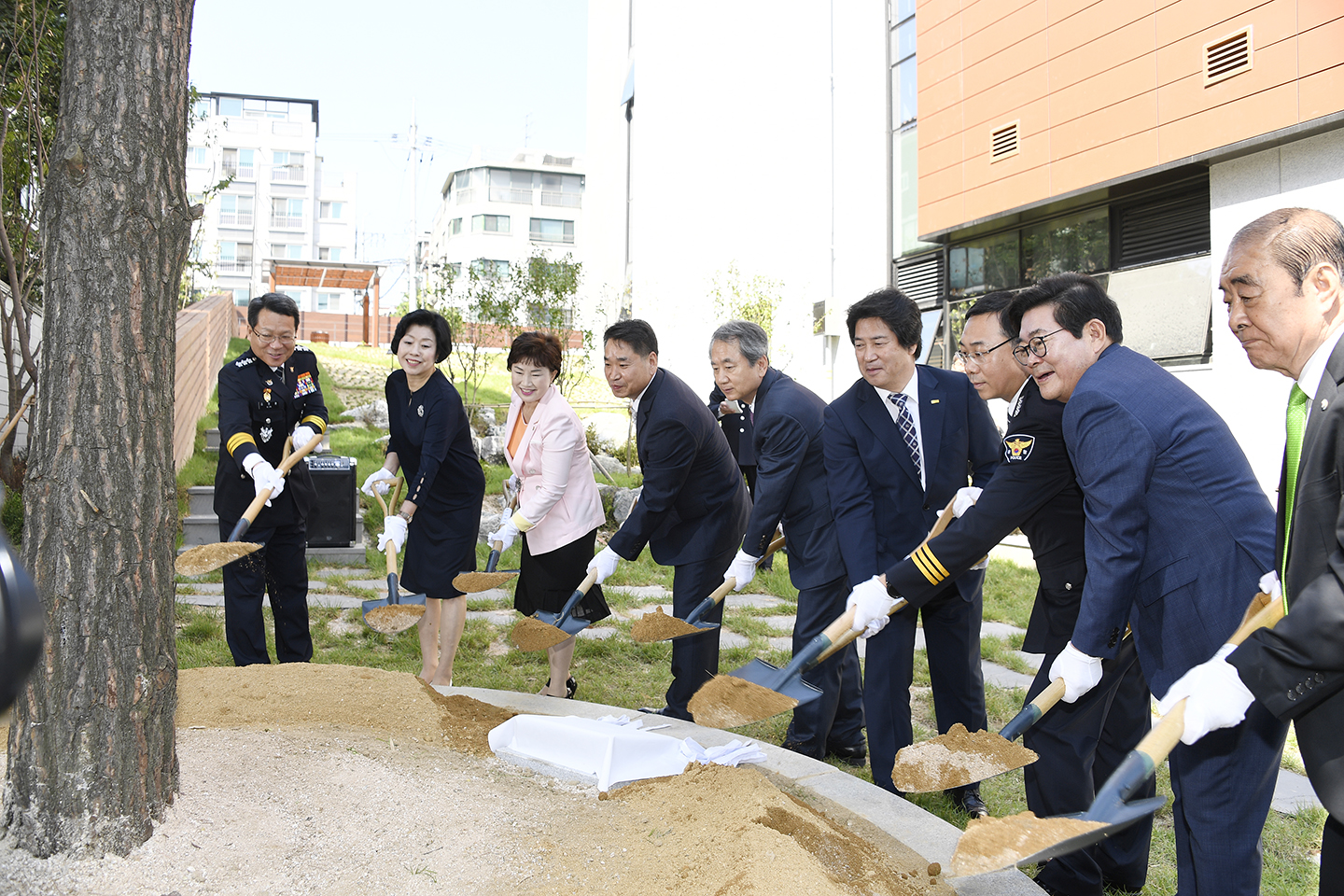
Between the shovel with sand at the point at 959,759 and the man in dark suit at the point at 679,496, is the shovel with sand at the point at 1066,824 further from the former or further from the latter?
the man in dark suit at the point at 679,496

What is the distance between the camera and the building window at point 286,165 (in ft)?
188

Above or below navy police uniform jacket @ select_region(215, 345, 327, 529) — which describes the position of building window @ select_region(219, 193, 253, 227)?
above

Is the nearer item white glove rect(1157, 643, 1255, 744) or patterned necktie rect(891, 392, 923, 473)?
white glove rect(1157, 643, 1255, 744)

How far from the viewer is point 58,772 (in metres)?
2.03

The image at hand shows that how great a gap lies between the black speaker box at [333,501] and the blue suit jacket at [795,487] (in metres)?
4.60

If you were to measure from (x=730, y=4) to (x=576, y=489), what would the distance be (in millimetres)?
16455

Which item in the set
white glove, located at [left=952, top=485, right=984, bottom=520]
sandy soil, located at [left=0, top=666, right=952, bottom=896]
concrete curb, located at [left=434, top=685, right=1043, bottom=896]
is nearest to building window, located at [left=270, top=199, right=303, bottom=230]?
concrete curb, located at [left=434, top=685, right=1043, bottom=896]

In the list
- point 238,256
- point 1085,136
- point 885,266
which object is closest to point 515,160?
point 238,256

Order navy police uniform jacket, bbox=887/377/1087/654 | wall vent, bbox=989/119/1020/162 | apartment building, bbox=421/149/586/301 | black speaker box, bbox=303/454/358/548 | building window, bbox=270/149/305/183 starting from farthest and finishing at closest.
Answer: building window, bbox=270/149/305/183
apartment building, bbox=421/149/586/301
wall vent, bbox=989/119/1020/162
black speaker box, bbox=303/454/358/548
navy police uniform jacket, bbox=887/377/1087/654

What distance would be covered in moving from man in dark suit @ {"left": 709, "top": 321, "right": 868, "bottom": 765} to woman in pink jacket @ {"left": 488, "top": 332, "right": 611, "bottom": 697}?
0.74 meters

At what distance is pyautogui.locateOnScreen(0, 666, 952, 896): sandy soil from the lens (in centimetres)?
203

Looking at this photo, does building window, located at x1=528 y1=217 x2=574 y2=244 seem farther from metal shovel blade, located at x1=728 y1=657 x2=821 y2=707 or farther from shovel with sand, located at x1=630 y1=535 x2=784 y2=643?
metal shovel blade, located at x1=728 y1=657 x2=821 y2=707

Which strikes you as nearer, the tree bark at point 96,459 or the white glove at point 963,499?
the tree bark at point 96,459

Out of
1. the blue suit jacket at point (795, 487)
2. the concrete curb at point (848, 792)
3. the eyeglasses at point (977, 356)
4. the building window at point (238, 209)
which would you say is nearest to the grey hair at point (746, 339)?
the blue suit jacket at point (795, 487)
